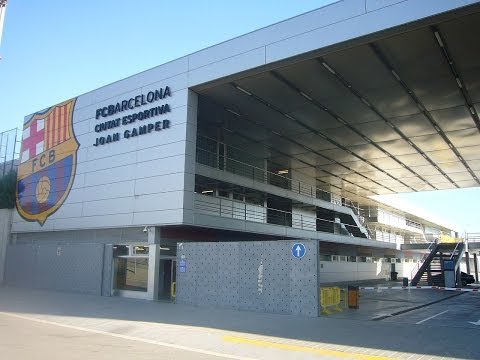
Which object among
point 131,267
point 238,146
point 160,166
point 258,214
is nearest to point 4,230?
point 131,267

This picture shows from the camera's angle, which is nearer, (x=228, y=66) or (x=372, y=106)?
(x=228, y=66)

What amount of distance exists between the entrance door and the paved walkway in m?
4.17

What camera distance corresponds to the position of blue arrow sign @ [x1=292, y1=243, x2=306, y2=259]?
16.4 meters

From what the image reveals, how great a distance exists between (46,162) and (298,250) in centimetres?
1904

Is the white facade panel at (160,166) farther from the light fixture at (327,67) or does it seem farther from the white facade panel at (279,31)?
the light fixture at (327,67)

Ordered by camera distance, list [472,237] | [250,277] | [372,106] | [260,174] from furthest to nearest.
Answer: [472,237] < [260,174] < [372,106] < [250,277]

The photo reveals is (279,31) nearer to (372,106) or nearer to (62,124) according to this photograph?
(372,106)

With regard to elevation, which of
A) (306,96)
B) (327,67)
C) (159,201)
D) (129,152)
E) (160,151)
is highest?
(327,67)

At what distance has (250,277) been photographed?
701 inches

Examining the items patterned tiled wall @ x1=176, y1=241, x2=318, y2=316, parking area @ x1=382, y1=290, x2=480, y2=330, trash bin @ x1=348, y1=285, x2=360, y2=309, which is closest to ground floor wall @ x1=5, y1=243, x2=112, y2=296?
patterned tiled wall @ x1=176, y1=241, x2=318, y2=316

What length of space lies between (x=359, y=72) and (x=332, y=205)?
23243 millimetres

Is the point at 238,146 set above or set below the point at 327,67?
below

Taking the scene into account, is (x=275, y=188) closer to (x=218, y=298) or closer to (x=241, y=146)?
(x=241, y=146)

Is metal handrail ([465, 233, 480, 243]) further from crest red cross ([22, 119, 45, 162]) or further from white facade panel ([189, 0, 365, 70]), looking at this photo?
crest red cross ([22, 119, 45, 162])
